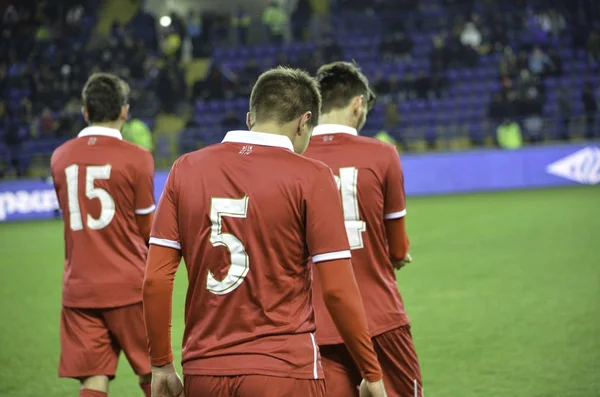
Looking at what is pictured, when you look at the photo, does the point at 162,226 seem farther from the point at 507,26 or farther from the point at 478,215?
the point at 507,26

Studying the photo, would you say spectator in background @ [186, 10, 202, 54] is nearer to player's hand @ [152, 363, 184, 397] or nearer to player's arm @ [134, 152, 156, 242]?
player's arm @ [134, 152, 156, 242]

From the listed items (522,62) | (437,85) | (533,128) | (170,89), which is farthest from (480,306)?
(170,89)

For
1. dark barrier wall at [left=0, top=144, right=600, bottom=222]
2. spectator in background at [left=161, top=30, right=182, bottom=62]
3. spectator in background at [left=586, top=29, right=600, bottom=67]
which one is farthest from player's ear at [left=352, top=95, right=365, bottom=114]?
spectator in background at [left=161, top=30, right=182, bottom=62]

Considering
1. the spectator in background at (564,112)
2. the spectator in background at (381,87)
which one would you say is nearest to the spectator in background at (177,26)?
the spectator in background at (381,87)

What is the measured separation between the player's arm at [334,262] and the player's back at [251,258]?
0.15 feet

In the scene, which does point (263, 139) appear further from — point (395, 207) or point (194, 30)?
point (194, 30)

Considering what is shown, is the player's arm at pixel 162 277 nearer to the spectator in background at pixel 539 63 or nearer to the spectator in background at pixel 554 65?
the spectator in background at pixel 539 63

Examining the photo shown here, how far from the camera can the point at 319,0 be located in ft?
95.3

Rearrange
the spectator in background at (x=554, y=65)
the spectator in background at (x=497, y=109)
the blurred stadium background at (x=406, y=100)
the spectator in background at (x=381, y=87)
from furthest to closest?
the spectator in background at (x=381, y=87)
the spectator in background at (x=554, y=65)
the spectator in background at (x=497, y=109)
the blurred stadium background at (x=406, y=100)

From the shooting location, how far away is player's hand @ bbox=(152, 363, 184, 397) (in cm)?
296

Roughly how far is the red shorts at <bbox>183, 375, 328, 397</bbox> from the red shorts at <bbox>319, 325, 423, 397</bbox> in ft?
3.07

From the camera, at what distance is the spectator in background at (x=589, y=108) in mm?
21828

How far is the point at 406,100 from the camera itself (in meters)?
24.1

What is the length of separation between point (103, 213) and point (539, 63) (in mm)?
21193
